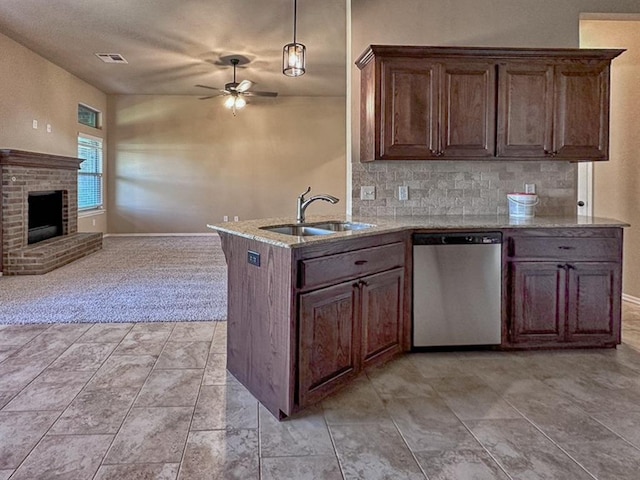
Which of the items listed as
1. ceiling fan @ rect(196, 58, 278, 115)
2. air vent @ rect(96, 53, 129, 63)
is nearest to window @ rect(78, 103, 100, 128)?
air vent @ rect(96, 53, 129, 63)

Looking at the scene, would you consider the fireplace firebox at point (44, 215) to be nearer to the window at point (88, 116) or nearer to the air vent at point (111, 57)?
the window at point (88, 116)

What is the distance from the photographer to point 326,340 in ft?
7.88

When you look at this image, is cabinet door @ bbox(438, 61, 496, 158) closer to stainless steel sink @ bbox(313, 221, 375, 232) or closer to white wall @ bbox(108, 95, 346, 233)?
stainless steel sink @ bbox(313, 221, 375, 232)

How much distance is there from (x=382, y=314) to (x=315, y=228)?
705mm

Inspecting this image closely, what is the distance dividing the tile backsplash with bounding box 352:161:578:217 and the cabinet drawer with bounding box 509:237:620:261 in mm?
723

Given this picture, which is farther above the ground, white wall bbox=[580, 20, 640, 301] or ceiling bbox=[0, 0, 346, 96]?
ceiling bbox=[0, 0, 346, 96]

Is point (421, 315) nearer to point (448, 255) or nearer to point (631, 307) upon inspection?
point (448, 255)

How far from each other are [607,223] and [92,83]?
8.50 meters

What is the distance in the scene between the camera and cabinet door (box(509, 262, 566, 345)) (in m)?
3.15

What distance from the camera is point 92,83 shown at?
28.0 feet

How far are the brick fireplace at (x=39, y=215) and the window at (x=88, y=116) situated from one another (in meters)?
1.49

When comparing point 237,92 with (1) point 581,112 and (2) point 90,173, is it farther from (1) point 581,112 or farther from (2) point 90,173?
(1) point 581,112

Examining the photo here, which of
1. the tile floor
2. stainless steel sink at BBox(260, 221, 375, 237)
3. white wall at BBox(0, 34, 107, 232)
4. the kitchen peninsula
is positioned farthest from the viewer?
white wall at BBox(0, 34, 107, 232)

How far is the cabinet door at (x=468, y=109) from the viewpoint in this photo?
11.0ft
